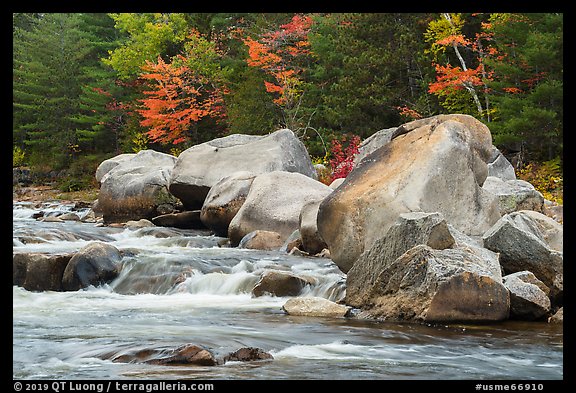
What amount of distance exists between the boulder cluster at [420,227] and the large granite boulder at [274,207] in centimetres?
2

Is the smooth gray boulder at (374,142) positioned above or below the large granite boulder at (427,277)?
above

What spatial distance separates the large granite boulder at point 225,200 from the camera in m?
16.3

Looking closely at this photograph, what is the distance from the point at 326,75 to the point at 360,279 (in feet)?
55.9

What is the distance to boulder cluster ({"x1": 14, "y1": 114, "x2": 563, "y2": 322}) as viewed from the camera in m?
8.10

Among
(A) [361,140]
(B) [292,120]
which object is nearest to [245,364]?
(A) [361,140]

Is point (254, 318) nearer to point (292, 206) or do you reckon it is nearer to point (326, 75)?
point (292, 206)

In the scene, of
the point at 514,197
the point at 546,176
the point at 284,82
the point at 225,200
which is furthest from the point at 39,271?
the point at 284,82

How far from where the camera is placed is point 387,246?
29.2 ft

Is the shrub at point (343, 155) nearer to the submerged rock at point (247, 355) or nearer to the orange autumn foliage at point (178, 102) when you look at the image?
the orange autumn foliage at point (178, 102)

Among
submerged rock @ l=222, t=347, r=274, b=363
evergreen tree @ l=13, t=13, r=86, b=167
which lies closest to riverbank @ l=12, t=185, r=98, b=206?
evergreen tree @ l=13, t=13, r=86, b=167

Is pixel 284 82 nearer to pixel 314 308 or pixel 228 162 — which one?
pixel 228 162

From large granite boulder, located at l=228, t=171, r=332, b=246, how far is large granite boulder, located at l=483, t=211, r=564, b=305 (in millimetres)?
5800

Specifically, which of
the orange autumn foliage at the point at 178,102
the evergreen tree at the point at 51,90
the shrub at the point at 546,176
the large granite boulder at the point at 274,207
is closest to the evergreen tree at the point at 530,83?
the shrub at the point at 546,176

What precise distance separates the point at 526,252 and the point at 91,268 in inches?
236
